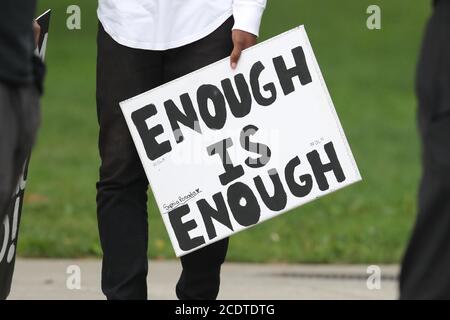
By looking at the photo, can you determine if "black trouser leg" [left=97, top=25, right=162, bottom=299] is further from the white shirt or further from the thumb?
the thumb

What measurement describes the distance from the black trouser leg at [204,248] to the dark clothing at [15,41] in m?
1.39

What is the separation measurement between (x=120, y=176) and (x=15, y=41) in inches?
57.6

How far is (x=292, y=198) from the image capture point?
505 cm

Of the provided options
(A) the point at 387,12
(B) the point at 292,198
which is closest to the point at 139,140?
(B) the point at 292,198

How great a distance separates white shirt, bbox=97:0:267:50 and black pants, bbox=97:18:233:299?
3cm

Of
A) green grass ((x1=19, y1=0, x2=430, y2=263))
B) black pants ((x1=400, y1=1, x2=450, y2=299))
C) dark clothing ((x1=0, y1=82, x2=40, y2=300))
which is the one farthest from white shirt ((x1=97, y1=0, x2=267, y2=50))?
green grass ((x1=19, y1=0, x2=430, y2=263))

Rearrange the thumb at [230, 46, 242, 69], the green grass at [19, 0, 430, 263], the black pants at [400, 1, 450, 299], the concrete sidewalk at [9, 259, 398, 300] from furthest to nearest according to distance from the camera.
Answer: the green grass at [19, 0, 430, 263] < the concrete sidewalk at [9, 259, 398, 300] < the thumb at [230, 46, 242, 69] < the black pants at [400, 1, 450, 299]

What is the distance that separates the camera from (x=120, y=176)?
492cm

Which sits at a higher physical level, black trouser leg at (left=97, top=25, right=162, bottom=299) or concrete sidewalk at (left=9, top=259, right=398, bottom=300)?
black trouser leg at (left=97, top=25, right=162, bottom=299)

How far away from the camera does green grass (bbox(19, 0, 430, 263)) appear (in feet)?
26.6

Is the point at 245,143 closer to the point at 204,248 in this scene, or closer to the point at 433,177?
the point at 204,248

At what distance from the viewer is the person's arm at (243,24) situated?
4953 millimetres

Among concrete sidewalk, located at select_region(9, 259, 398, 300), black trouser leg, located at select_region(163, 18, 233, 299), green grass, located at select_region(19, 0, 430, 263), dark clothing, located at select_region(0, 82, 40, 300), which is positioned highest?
dark clothing, located at select_region(0, 82, 40, 300)

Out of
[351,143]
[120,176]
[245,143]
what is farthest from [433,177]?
[351,143]
